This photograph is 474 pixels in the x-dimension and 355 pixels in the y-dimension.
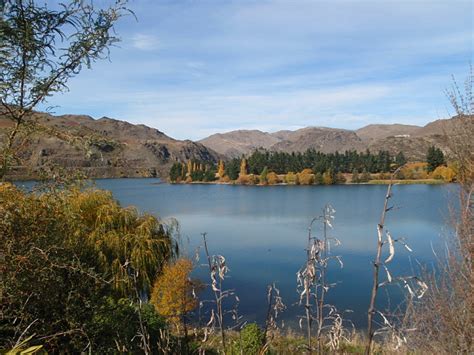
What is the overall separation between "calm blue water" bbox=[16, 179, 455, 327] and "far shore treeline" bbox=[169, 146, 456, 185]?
30.0m

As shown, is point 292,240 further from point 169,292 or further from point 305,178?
point 305,178

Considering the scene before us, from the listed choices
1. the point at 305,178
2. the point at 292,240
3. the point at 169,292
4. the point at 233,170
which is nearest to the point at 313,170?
the point at 305,178

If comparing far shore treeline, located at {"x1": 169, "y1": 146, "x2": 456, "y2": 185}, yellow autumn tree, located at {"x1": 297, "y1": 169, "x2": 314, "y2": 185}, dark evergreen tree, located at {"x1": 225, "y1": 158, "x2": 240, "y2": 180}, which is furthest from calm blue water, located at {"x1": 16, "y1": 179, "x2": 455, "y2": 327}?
dark evergreen tree, located at {"x1": 225, "y1": 158, "x2": 240, "y2": 180}

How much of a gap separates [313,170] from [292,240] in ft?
214

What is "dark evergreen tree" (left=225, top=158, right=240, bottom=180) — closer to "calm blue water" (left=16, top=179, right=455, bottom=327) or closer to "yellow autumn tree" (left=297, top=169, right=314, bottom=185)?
"yellow autumn tree" (left=297, top=169, right=314, bottom=185)

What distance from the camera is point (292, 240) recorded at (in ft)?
102

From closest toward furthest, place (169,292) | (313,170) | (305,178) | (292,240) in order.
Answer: (169,292), (292,240), (305,178), (313,170)

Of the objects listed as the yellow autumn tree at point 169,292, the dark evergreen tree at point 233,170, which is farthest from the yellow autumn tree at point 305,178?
the yellow autumn tree at point 169,292

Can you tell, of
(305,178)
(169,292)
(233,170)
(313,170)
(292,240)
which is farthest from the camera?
(233,170)

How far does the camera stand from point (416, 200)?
169ft

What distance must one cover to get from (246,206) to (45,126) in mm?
50919

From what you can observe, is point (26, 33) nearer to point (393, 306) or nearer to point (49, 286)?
point (49, 286)

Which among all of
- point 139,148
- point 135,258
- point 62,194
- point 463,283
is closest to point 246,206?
point 135,258

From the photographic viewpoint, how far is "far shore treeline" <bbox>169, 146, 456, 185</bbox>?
84.4 meters
